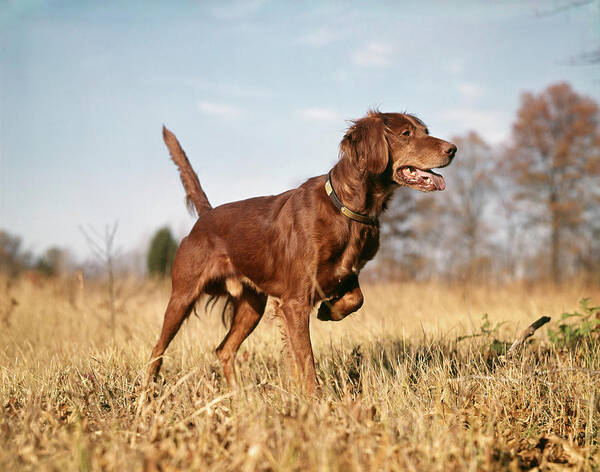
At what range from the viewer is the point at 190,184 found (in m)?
4.74

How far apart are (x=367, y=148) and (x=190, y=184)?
190cm

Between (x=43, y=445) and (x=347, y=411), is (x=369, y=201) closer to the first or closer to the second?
(x=347, y=411)

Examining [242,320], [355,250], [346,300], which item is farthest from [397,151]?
[242,320]

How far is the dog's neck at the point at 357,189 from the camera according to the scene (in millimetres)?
3467

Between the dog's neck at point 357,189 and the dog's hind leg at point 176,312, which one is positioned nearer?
the dog's neck at point 357,189

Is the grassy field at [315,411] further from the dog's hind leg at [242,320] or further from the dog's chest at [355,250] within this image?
the dog's chest at [355,250]

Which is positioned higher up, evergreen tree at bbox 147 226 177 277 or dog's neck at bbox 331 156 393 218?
evergreen tree at bbox 147 226 177 277

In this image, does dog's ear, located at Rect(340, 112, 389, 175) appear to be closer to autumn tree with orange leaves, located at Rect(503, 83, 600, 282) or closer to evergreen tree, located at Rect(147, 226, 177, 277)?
evergreen tree, located at Rect(147, 226, 177, 277)

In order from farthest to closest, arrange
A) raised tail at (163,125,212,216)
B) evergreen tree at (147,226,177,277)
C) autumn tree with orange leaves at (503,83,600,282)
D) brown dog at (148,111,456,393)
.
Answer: autumn tree with orange leaves at (503,83,600,282) < evergreen tree at (147,226,177,277) < raised tail at (163,125,212,216) < brown dog at (148,111,456,393)

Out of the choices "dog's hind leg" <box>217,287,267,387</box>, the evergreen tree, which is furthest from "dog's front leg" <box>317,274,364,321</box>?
the evergreen tree

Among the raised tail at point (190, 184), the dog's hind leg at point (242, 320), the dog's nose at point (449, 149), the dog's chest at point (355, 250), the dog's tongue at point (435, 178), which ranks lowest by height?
the dog's hind leg at point (242, 320)

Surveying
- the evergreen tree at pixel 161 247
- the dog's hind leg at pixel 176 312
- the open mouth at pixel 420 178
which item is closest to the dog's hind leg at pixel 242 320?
the dog's hind leg at pixel 176 312

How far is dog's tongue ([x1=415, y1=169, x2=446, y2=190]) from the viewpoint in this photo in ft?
11.7

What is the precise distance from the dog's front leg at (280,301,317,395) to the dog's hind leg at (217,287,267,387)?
958mm
